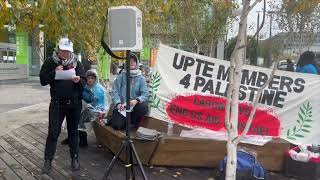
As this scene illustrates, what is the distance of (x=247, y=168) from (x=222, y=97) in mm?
1310

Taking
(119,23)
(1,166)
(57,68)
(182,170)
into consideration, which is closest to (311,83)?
(182,170)

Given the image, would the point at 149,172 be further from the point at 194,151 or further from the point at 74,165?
the point at 74,165

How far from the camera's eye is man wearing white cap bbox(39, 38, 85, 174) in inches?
219

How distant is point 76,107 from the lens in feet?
18.9

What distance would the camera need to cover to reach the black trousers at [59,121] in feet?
18.6

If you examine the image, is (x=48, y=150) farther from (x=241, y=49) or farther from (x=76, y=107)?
(x=241, y=49)

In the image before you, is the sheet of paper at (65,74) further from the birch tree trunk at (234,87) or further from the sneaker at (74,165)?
the birch tree trunk at (234,87)

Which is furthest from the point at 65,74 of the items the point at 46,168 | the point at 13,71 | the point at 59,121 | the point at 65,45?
the point at 13,71

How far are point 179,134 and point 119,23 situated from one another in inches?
92.5

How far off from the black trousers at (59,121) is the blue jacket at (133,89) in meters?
0.85

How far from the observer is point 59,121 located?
5.73 meters

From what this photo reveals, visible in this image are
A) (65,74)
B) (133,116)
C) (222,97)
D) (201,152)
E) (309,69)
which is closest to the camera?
(65,74)

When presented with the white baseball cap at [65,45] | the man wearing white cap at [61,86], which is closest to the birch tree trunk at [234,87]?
the man wearing white cap at [61,86]

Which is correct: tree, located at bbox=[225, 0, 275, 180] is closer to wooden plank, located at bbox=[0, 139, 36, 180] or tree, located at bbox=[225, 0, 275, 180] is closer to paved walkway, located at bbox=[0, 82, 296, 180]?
paved walkway, located at bbox=[0, 82, 296, 180]
